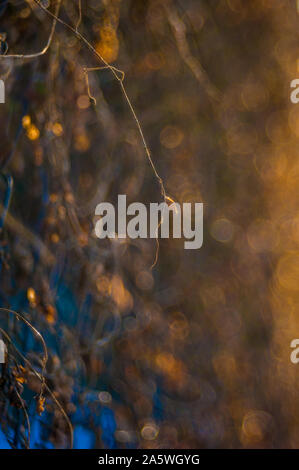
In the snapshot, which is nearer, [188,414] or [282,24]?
[282,24]

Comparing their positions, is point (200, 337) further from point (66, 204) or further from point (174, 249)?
point (66, 204)

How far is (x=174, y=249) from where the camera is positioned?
1.06 meters

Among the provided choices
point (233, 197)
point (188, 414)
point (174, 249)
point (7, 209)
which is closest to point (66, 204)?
point (7, 209)

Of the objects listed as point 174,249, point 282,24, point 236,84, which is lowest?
point 174,249

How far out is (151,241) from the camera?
106 centimetres

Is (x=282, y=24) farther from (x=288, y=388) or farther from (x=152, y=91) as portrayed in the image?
(x=288, y=388)

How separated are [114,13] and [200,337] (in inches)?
34.4

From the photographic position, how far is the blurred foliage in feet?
3.20

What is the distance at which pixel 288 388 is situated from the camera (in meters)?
1.02

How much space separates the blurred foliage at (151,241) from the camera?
0.98m

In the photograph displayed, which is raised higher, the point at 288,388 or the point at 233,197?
the point at 233,197

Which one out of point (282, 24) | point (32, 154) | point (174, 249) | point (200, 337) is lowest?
point (200, 337)
